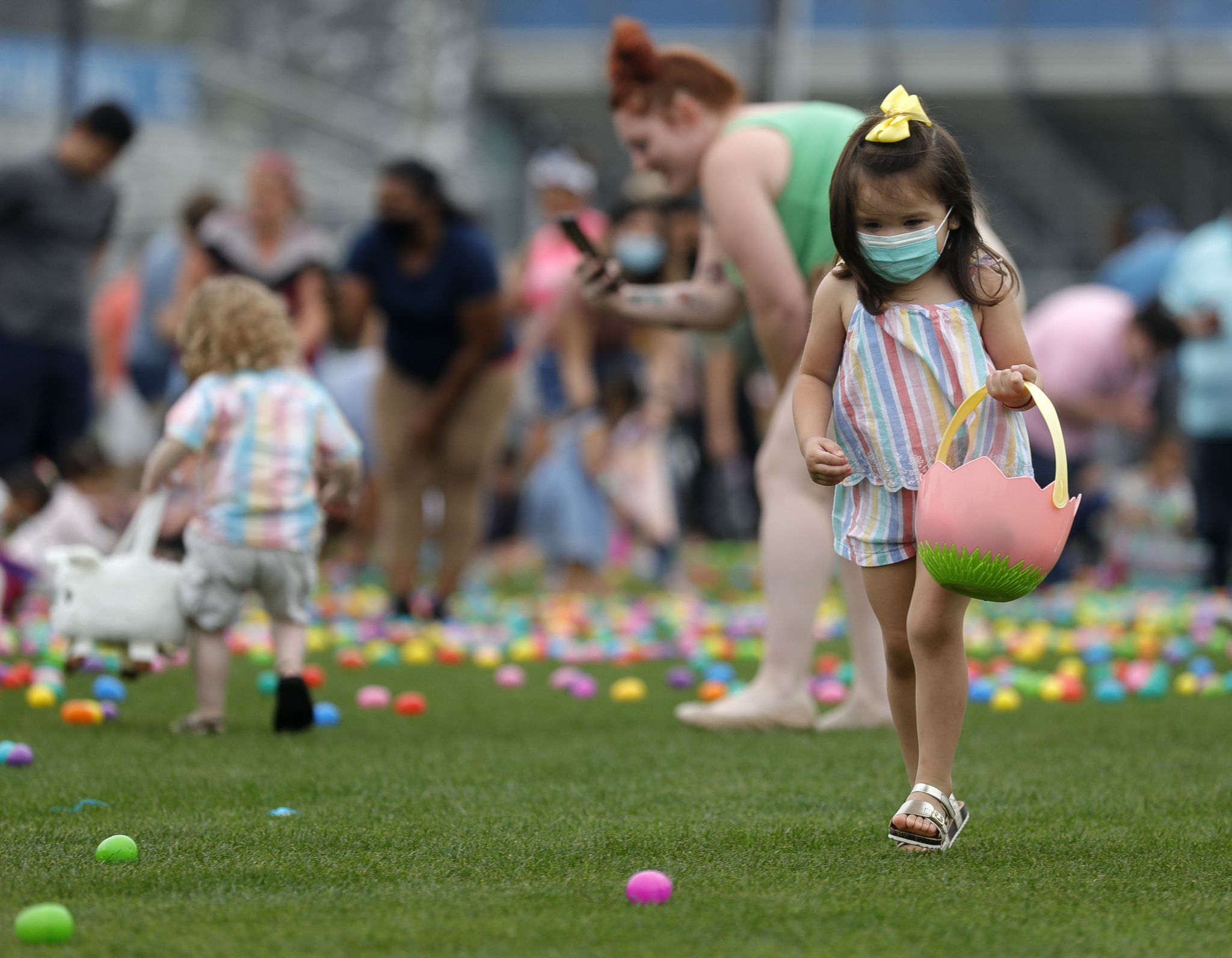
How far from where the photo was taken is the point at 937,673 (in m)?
3.36

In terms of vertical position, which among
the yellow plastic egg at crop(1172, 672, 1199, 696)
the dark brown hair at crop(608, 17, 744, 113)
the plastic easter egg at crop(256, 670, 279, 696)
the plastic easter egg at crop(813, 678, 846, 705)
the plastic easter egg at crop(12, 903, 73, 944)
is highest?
the dark brown hair at crop(608, 17, 744, 113)

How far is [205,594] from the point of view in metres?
4.98

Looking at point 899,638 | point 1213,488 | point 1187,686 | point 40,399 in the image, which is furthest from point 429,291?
point 899,638

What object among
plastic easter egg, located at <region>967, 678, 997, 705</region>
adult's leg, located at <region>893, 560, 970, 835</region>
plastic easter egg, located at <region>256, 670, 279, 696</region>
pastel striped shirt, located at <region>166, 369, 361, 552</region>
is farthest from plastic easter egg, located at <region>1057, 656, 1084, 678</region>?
adult's leg, located at <region>893, 560, 970, 835</region>

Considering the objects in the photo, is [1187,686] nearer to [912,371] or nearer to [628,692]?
[628,692]

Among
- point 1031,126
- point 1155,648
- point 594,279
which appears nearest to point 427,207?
point 594,279

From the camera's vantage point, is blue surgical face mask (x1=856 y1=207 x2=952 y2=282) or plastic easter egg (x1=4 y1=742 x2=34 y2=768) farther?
plastic easter egg (x1=4 y1=742 x2=34 y2=768)

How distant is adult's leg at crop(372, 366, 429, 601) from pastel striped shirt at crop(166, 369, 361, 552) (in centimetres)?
332

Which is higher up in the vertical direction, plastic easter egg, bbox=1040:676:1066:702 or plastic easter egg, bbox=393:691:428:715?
plastic easter egg, bbox=1040:676:1066:702

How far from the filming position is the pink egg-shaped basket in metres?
3.09

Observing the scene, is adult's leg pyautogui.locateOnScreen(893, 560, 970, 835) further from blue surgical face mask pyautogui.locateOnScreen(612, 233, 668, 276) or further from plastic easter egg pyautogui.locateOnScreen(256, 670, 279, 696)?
blue surgical face mask pyautogui.locateOnScreen(612, 233, 668, 276)

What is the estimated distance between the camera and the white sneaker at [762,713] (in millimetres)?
5086

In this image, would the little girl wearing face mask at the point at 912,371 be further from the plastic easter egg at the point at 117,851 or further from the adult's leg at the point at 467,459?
the adult's leg at the point at 467,459

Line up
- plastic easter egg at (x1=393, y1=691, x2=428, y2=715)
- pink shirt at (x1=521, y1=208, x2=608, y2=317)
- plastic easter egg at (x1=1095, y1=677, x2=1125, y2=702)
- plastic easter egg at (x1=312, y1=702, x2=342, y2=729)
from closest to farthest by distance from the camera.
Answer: plastic easter egg at (x1=312, y1=702, x2=342, y2=729) < plastic easter egg at (x1=393, y1=691, x2=428, y2=715) < plastic easter egg at (x1=1095, y1=677, x2=1125, y2=702) < pink shirt at (x1=521, y1=208, x2=608, y2=317)
